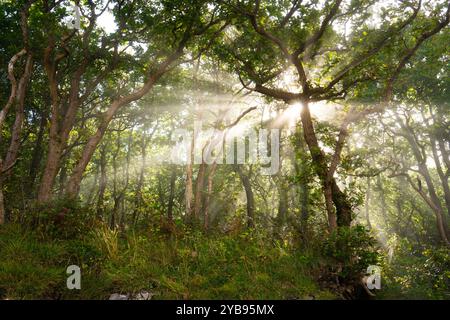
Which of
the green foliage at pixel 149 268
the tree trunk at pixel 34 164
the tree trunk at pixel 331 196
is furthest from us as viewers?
the tree trunk at pixel 34 164

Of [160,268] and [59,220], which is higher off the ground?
[59,220]

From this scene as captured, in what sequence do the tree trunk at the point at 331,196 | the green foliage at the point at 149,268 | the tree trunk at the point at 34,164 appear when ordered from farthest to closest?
the tree trunk at the point at 34,164
the tree trunk at the point at 331,196
the green foliage at the point at 149,268

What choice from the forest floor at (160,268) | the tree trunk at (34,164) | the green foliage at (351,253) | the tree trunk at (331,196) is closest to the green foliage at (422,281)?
the forest floor at (160,268)

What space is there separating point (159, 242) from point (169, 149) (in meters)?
20.1

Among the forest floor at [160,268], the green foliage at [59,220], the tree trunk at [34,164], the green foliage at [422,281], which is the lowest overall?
the green foliage at [422,281]

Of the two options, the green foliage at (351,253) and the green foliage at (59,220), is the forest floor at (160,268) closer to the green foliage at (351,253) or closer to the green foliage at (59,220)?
the green foliage at (59,220)

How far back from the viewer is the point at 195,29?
10.8m

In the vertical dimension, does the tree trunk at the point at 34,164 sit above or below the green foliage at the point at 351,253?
above

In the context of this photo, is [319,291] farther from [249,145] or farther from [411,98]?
[249,145]

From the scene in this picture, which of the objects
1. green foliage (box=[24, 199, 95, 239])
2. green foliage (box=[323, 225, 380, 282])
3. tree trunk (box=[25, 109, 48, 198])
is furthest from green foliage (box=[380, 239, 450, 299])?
tree trunk (box=[25, 109, 48, 198])

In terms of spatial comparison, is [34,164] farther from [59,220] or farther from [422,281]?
[422,281]

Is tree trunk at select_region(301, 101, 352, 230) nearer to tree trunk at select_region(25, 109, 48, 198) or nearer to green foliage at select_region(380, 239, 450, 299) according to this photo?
green foliage at select_region(380, 239, 450, 299)

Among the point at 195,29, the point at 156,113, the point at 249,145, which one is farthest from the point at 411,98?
the point at 156,113

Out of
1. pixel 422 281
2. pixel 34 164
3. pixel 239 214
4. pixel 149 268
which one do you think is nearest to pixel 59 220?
pixel 149 268
